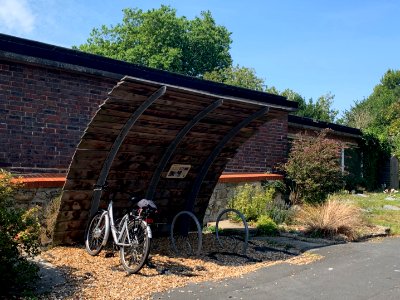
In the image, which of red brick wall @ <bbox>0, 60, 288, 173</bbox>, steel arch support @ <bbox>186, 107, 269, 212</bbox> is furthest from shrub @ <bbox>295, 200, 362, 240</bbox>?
steel arch support @ <bbox>186, 107, 269, 212</bbox>

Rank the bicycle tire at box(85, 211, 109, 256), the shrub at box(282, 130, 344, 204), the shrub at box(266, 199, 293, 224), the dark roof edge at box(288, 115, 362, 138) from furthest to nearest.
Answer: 1. the dark roof edge at box(288, 115, 362, 138)
2. the shrub at box(282, 130, 344, 204)
3. the shrub at box(266, 199, 293, 224)
4. the bicycle tire at box(85, 211, 109, 256)

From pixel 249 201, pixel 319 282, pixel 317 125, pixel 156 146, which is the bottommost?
pixel 319 282

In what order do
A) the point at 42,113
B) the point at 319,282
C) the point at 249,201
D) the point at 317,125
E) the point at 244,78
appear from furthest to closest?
1. the point at 244,78
2. the point at 317,125
3. the point at 249,201
4. the point at 42,113
5. the point at 319,282

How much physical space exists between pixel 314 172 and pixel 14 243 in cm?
1050

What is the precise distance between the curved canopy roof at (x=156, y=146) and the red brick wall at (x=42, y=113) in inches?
100

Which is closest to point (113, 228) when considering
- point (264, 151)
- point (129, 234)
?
point (129, 234)

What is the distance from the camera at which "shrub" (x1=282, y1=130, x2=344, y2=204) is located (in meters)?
14.1

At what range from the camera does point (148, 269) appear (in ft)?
21.6

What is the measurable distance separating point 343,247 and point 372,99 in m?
61.4

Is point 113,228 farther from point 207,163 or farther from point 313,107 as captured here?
point 313,107

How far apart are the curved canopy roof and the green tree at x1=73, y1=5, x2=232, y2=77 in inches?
1480

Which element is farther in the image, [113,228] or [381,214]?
[381,214]

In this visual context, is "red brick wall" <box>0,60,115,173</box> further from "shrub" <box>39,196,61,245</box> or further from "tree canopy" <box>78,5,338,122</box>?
"tree canopy" <box>78,5,338,122</box>

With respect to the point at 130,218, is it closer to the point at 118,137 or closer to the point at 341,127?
the point at 118,137
